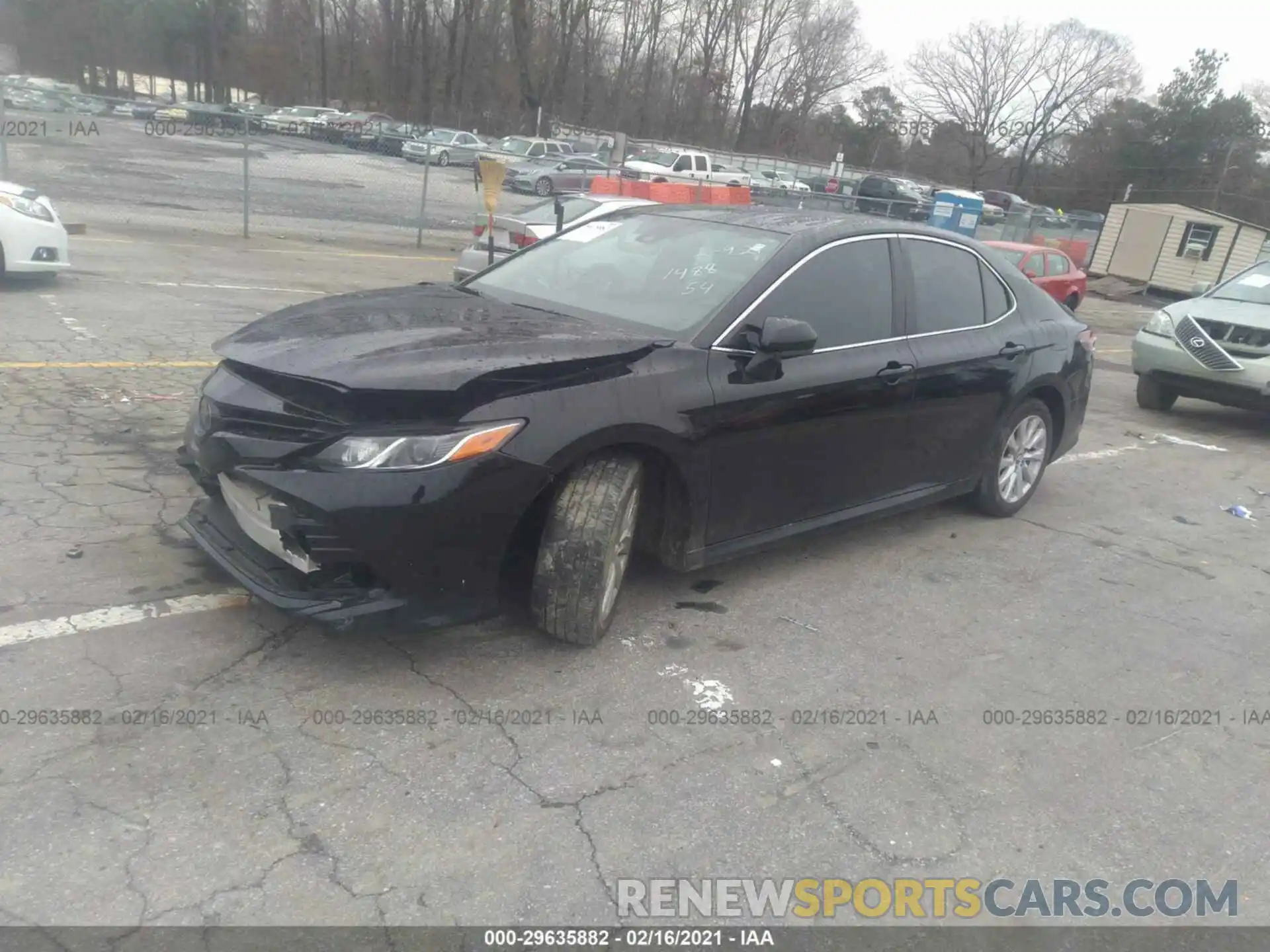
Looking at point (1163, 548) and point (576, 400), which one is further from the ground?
point (576, 400)

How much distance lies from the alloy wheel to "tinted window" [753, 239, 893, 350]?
4.78 ft

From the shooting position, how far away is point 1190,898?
9.61 feet

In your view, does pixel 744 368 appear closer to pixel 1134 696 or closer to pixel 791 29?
pixel 1134 696

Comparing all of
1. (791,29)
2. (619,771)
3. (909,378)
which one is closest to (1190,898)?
(619,771)

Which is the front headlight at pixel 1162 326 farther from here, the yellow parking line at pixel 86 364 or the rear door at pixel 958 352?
the yellow parking line at pixel 86 364

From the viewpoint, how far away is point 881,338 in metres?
4.79

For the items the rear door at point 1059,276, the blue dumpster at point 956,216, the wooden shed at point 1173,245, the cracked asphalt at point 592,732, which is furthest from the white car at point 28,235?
the wooden shed at point 1173,245

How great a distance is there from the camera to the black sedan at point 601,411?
329 cm

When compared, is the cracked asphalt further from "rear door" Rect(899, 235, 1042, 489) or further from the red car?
the red car

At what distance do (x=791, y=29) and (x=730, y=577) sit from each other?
3064 inches

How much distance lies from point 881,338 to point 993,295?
1.18 meters

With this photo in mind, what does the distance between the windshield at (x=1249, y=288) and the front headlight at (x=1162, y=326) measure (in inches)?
23.2

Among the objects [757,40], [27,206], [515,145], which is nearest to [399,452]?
[27,206]

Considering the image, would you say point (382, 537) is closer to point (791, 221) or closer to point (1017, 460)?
point (791, 221)
